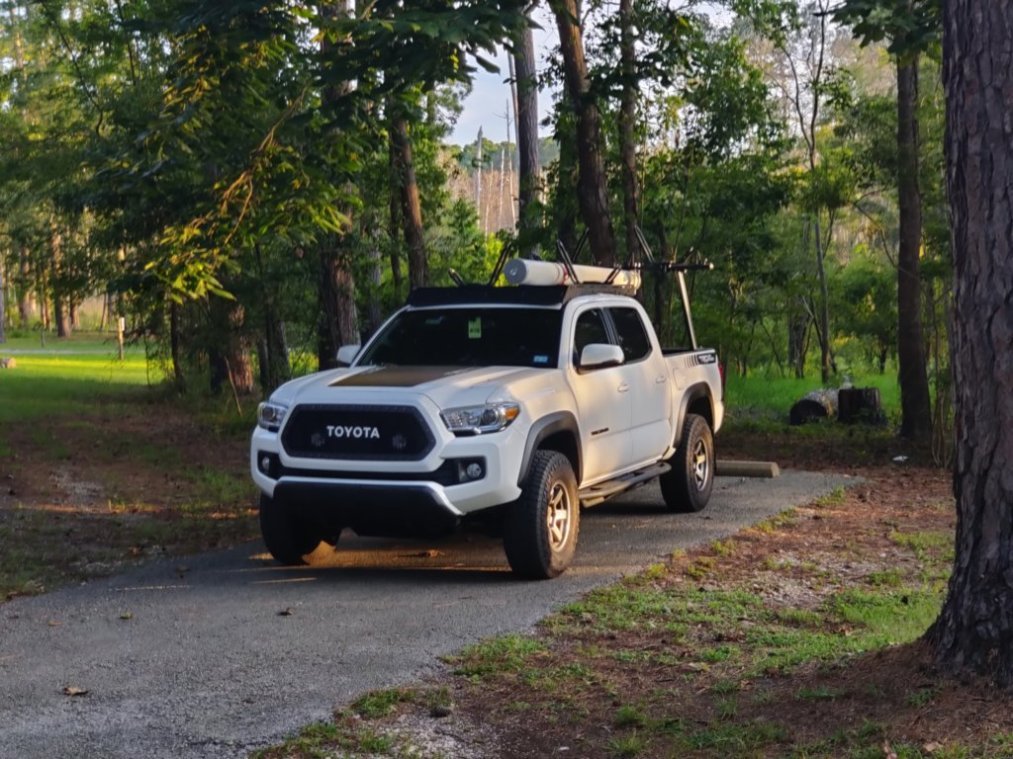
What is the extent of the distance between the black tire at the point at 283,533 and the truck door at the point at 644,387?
2754mm

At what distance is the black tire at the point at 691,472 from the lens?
11758 millimetres

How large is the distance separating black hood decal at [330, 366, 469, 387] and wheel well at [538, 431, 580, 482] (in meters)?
0.78

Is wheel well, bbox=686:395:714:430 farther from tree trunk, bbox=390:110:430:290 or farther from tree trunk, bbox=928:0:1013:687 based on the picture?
tree trunk, bbox=390:110:430:290

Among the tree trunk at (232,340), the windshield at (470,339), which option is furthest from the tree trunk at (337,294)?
the windshield at (470,339)

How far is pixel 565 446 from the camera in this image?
944 centimetres

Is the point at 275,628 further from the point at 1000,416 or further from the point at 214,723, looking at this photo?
the point at 1000,416

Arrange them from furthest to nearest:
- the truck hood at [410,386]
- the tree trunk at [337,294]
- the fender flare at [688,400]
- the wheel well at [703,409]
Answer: the tree trunk at [337,294]
the wheel well at [703,409]
the fender flare at [688,400]
the truck hood at [410,386]

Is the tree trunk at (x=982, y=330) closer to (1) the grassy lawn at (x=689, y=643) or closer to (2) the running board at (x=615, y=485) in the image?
(1) the grassy lawn at (x=689, y=643)

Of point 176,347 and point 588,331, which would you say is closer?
point 588,331

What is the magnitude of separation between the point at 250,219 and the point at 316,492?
697 centimetres

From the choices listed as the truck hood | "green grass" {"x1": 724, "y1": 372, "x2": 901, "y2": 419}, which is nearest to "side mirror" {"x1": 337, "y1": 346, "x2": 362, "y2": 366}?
the truck hood

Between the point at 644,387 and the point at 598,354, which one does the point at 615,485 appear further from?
the point at 598,354

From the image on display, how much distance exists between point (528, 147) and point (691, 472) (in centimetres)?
1648

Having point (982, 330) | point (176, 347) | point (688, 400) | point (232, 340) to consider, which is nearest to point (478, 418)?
point (688, 400)
